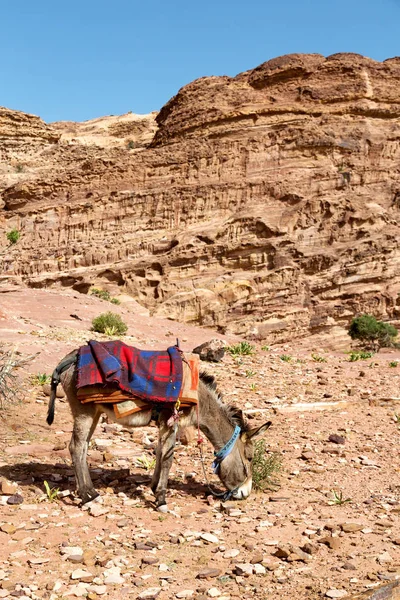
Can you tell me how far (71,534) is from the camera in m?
5.08

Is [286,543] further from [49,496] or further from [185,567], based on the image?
[49,496]

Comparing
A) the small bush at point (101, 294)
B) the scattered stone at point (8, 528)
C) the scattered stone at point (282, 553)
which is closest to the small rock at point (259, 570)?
the scattered stone at point (282, 553)

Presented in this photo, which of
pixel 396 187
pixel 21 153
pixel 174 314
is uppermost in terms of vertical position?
pixel 21 153

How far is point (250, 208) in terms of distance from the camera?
36.5 meters

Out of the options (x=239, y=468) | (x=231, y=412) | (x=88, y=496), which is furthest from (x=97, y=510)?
(x=231, y=412)

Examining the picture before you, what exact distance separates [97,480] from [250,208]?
31.2m

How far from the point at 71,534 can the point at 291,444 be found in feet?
12.9

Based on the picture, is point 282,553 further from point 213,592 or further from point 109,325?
point 109,325

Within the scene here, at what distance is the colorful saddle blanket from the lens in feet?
18.8

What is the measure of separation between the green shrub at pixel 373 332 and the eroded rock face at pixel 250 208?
7.82 ft

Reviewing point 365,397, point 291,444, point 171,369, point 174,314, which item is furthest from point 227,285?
point 171,369

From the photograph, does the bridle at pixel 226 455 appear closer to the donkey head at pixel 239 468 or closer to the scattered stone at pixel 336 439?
the donkey head at pixel 239 468

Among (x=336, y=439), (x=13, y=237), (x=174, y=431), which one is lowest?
(x=336, y=439)

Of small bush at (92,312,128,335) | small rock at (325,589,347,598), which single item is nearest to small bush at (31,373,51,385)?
small rock at (325,589,347,598)
